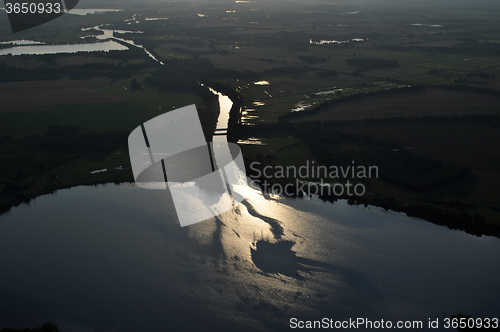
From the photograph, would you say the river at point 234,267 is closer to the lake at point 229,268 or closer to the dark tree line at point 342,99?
the lake at point 229,268

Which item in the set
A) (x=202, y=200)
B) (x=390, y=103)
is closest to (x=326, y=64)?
(x=390, y=103)

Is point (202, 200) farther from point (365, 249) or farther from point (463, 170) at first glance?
point (463, 170)

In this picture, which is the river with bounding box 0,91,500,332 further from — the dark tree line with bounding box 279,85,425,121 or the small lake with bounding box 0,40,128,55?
the small lake with bounding box 0,40,128,55

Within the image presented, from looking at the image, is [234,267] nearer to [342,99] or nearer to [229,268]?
[229,268]

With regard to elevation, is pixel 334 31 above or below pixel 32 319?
above

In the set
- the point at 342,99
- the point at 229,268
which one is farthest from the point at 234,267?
the point at 342,99

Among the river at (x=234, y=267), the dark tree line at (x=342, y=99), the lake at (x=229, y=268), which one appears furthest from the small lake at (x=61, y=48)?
the lake at (x=229, y=268)

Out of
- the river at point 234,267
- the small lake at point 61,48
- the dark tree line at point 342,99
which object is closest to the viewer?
the river at point 234,267

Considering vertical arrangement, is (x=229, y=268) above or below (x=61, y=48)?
below
